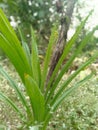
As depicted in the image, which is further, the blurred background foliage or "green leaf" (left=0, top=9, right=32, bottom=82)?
the blurred background foliage

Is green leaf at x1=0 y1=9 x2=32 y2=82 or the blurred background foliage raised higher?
the blurred background foliage

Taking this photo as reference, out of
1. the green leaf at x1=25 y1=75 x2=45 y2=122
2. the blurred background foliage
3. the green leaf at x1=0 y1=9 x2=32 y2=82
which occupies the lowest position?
the green leaf at x1=25 y1=75 x2=45 y2=122

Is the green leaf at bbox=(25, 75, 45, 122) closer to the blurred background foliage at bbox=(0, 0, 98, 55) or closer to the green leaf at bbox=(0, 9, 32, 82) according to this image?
the green leaf at bbox=(0, 9, 32, 82)

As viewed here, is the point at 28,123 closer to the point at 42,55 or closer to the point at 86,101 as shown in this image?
the point at 86,101

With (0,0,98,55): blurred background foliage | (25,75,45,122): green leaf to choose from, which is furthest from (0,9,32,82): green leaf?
(0,0,98,55): blurred background foliage

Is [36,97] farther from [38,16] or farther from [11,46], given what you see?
[38,16]

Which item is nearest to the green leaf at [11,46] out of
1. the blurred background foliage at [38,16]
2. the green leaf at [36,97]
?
the green leaf at [36,97]

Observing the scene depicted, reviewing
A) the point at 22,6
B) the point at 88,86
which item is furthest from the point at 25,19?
the point at 88,86

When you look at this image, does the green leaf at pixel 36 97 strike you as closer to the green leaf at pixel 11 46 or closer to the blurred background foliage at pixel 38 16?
the green leaf at pixel 11 46

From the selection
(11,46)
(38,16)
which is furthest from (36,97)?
(38,16)
